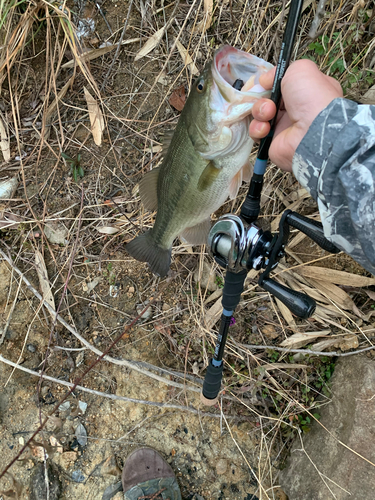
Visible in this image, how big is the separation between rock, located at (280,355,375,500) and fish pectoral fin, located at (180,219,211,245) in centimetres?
147

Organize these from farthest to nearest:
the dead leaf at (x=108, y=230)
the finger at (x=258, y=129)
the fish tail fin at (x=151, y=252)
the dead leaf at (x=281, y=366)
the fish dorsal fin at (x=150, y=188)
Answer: the dead leaf at (x=108, y=230) → the dead leaf at (x=281, y=366) → the fish tail fin at (x=151, y=252) → the fish dorsal fin at (x=150, y=188) → the finger at (x=258, y=129)

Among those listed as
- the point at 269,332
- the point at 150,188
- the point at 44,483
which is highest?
the point at 150,188

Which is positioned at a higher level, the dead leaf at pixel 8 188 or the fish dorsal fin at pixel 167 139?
the fish dorsal fin at pixel 167 139

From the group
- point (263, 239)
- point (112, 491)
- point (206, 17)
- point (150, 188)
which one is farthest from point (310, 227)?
point (112, 491)

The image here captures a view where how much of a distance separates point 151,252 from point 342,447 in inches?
74.4

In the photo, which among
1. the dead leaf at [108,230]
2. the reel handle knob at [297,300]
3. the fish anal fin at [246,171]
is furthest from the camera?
the dead leaf at [108,230]

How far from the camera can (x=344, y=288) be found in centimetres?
270

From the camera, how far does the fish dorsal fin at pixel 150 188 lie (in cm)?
211

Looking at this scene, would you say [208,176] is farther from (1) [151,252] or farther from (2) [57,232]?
(2) [57,232]

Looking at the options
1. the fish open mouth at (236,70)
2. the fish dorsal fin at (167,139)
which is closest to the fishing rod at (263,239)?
the fish open mouth at (236,70)

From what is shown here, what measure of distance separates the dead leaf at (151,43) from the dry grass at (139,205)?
2 cm

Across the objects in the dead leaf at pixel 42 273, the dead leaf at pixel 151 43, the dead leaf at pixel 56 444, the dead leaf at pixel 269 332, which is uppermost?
the dead leaf at pixel 151 43

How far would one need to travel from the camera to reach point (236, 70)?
1570 mm

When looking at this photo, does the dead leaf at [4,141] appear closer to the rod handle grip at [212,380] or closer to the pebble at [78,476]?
the rod handle grip at [212,380]
